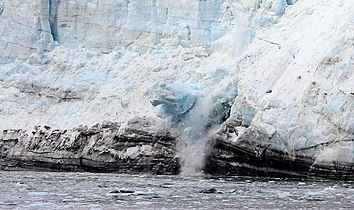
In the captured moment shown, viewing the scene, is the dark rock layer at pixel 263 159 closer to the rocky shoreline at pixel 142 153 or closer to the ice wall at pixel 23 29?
the rocky shoreline at pixel 142 153

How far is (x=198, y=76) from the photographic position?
18.4 metres

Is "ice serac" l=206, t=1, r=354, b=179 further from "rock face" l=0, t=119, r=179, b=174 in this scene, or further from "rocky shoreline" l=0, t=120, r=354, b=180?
"rock face" l=0, t=119, r=179, b=174

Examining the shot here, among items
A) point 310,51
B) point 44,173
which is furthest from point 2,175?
point 310,51

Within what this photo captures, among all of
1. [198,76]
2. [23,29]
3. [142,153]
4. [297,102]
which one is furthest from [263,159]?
Answer: [23,29]

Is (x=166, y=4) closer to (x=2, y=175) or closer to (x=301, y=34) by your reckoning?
(x=301, y=34)

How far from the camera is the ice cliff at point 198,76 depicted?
51.4 feet

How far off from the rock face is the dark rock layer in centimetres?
107

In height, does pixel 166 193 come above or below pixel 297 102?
below

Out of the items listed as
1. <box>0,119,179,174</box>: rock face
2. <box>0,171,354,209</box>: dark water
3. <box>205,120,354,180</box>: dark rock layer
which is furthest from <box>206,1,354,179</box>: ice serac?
<box>0,119,179,174</box>: rock face

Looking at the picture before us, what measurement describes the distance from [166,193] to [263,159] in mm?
3503

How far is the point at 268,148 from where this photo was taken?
16.0 metres

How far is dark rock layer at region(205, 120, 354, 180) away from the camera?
15.2 metres

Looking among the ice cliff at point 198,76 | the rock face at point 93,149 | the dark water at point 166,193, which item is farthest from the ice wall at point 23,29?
the dark water at point 166,193

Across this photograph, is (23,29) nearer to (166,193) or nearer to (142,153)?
Result: (142,153)
